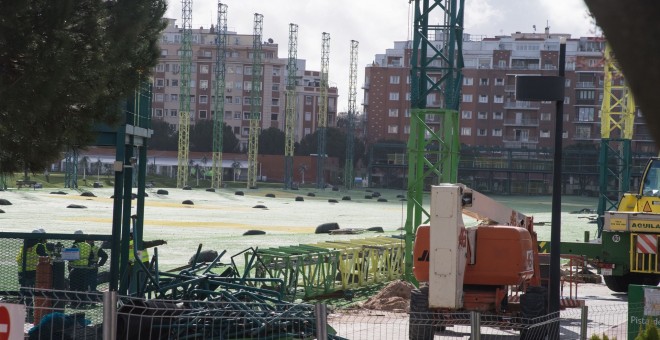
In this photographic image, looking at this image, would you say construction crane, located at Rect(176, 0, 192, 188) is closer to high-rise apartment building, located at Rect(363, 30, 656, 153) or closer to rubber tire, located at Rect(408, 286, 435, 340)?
high-rise apartment building, located at Rect(363, 30, 656, 153)

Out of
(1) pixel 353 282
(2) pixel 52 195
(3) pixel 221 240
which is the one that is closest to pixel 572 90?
(2) pixel 52 195

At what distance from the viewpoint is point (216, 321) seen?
11.9 metres

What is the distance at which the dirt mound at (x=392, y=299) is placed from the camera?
19.5 m

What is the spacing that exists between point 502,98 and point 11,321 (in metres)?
135

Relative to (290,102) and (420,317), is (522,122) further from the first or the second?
(420,317)

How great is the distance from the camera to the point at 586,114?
440 ft

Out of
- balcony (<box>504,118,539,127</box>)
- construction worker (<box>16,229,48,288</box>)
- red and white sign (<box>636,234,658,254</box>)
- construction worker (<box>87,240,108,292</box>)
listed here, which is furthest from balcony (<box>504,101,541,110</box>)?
construction worker (<box>16,229,48,288</box>)

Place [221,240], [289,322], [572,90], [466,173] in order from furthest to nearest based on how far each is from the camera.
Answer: [572,90] < [466,173] < [221,240] < [289,322]

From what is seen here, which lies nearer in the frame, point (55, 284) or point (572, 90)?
point (55, 284)

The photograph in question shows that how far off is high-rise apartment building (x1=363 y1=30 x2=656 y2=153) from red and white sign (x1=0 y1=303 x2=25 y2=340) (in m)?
125

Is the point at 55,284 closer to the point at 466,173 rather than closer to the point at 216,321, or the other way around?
the point at 216,321

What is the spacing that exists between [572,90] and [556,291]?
125440 millimetres

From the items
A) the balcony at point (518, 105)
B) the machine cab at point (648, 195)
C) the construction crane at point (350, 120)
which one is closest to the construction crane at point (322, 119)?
the construction crane at point (350, 120)

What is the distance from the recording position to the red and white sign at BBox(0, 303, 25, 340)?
7203 millimetres
